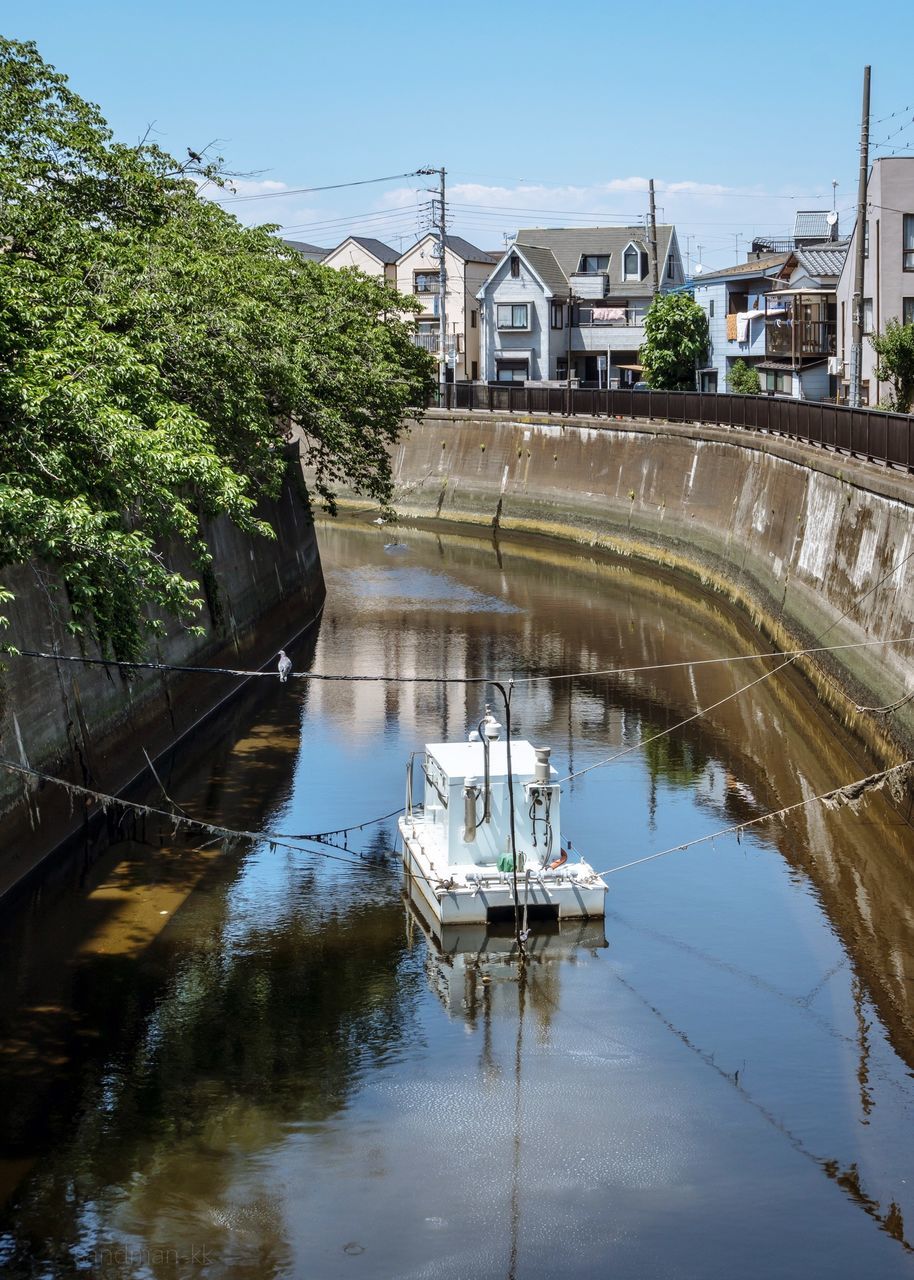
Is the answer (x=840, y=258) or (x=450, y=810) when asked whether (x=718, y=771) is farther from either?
(x=840, y=258)

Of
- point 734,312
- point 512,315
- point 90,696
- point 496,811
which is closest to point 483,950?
point 496,811

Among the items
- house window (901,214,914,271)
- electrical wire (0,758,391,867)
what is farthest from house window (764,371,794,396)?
electrical wire (0,758,391,867)

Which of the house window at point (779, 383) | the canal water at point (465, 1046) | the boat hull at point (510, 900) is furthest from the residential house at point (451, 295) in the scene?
the boat hull at point (510, 900)

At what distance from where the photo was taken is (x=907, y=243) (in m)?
56.8

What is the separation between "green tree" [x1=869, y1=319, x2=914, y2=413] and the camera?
1929 inches

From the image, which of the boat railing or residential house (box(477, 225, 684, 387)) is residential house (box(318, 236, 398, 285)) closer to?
residential house (box(477, 225, 684, 387))

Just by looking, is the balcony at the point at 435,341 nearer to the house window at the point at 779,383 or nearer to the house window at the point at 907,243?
the house window at the point at 779,383

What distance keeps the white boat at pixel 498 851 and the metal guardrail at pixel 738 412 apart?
15.1 metres

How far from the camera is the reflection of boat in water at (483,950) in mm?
18875

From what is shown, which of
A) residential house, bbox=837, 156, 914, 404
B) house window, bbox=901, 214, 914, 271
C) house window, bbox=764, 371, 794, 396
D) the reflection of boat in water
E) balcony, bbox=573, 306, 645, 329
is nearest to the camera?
the reflection of boat in water

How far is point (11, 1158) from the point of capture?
1477 centimetres

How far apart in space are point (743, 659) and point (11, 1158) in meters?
26.3

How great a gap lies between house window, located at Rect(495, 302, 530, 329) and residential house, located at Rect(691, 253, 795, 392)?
1222 centimetres

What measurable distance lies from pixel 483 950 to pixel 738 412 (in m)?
36.9
